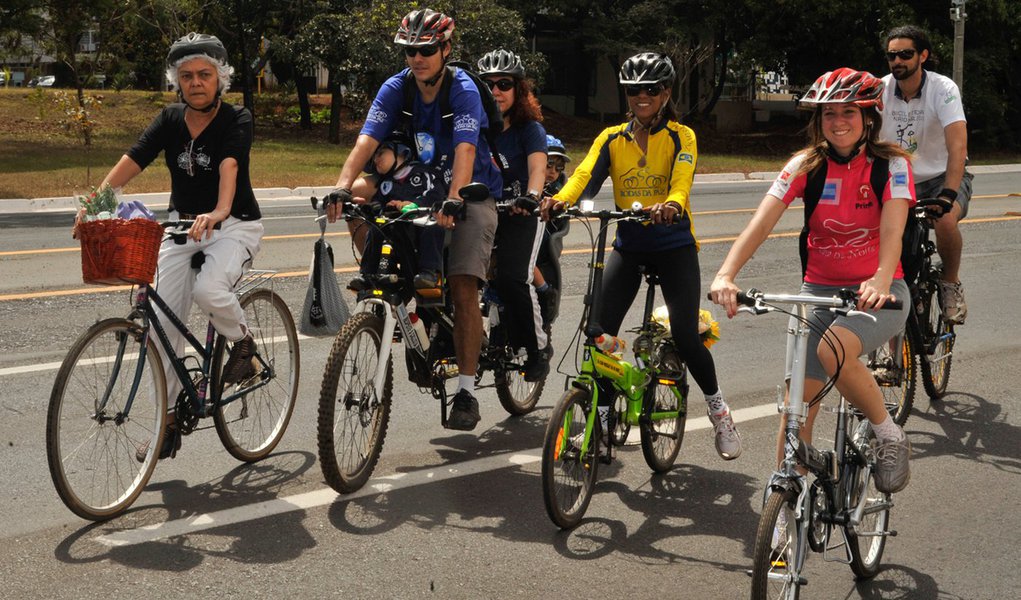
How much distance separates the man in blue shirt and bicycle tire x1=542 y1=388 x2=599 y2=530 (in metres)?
0.91

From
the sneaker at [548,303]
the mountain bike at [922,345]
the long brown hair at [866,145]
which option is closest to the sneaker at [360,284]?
the sneaker at [548,303]

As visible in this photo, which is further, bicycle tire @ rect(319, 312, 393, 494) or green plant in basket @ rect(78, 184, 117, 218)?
bicycle tire @ rect(319, 312, 393, 494)

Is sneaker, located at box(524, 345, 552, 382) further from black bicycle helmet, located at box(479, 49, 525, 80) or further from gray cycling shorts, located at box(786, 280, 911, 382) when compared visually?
gray cycling shorts, located at box(786, 280, 911, 382)

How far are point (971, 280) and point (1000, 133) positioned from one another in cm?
2914

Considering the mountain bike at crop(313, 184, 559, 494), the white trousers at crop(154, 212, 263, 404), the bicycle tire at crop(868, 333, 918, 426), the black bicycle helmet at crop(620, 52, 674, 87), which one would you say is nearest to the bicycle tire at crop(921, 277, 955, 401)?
the bicycle tire at crop(868, 333, 918, 426)

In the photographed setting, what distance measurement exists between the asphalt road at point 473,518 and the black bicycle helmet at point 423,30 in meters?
2.06

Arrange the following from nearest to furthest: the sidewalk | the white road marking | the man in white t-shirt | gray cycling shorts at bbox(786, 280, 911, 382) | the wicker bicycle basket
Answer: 1. gray cycling shorts at bbox(786, 280, 911, 382)
2. the wicker bicycle basket
3. the white road marking
4. the man in white t-shirt
5. the sidewalk

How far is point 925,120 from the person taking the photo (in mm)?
7457

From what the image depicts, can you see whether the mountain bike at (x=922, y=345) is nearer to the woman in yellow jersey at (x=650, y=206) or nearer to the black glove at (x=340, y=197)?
the woman in yellow jersey at (x=650, y=206)

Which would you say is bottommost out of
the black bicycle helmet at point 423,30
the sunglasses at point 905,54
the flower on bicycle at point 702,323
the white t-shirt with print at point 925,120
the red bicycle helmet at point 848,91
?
the flower on bicycle at point 702,323

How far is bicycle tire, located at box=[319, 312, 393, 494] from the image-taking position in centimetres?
543

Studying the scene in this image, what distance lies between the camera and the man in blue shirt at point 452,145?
6.05 meters

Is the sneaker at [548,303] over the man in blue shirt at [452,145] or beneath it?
beneath

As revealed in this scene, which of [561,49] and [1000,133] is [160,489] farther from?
[561,49]
